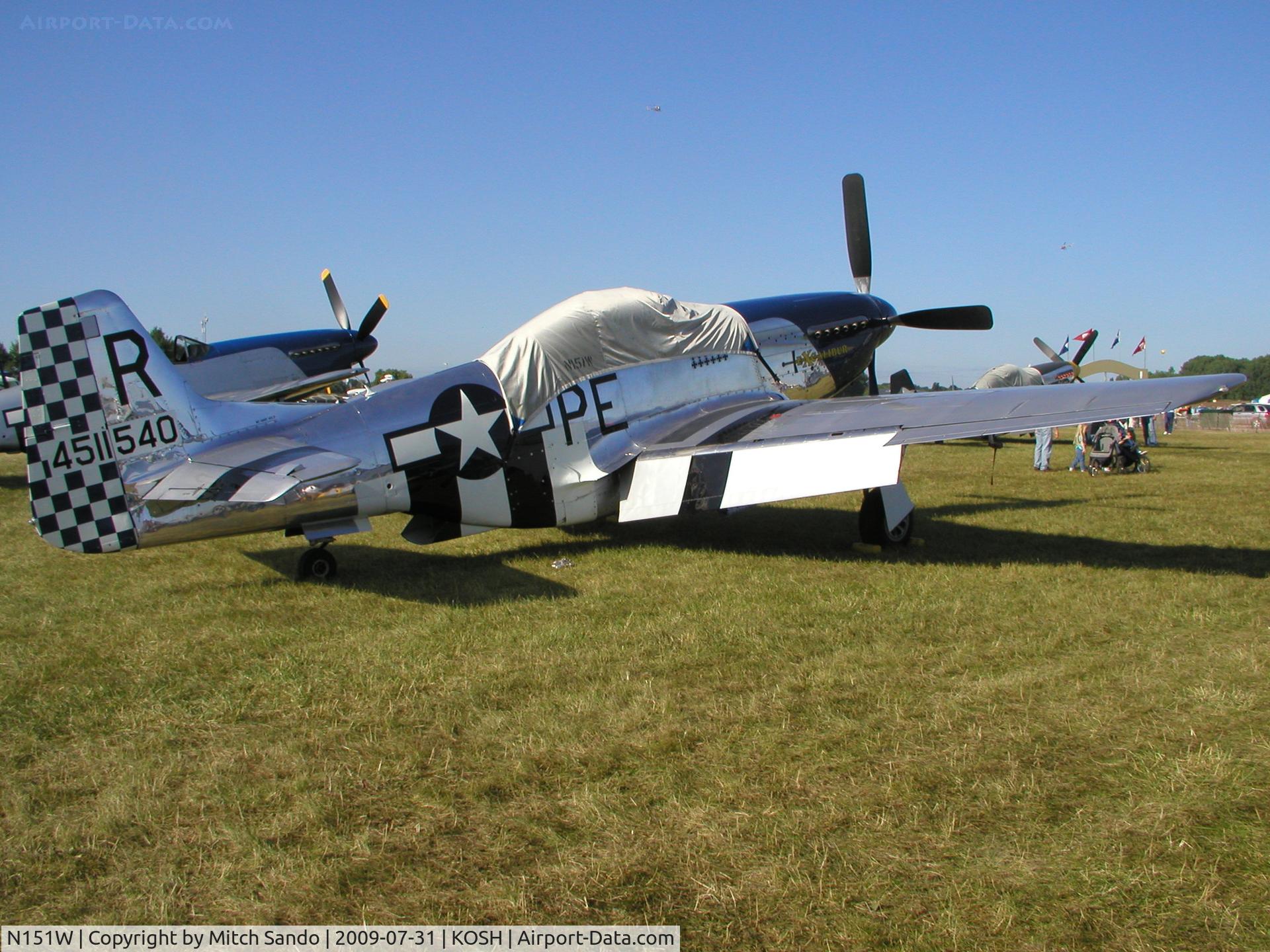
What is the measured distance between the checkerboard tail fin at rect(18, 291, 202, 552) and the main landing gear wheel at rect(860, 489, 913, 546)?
19.7ft

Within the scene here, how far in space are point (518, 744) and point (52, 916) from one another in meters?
1.77

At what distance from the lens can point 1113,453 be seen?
17.0 meters

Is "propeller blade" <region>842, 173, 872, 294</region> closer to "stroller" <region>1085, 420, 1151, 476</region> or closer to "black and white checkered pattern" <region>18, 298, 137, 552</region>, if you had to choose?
"stroller" <region>1085, 420, 1151, 476</region>

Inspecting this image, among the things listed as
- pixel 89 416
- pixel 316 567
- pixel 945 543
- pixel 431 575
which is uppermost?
pixel 89 416

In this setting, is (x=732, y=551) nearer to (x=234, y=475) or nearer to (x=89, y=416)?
(x=234, y=475)

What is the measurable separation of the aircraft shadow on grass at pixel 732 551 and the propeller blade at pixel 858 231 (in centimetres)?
359

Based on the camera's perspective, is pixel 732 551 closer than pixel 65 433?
No

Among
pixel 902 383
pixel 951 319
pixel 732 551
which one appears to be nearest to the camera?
pixel 732 551

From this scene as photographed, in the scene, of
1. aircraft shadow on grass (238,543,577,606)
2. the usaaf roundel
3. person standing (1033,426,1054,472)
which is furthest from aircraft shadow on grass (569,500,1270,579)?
person standing (1033,426,1054,472)

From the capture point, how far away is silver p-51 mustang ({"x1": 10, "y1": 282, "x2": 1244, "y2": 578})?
619cm

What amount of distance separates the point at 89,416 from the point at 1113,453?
17214 mm

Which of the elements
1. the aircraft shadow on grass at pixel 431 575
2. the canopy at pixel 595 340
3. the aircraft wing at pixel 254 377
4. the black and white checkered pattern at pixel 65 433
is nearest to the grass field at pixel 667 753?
the aircraft shadow on grass at pixel 431 575

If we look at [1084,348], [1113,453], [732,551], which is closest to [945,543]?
[732,551]

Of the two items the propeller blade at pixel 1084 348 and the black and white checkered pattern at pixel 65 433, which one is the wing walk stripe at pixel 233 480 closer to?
the black and white checkered pattern at pixel 65 433
